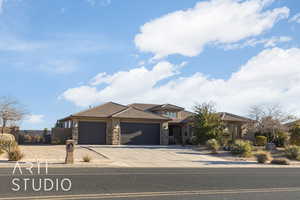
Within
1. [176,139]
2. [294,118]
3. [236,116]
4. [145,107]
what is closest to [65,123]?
[145,107]

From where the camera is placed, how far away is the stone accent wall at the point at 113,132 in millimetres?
36406

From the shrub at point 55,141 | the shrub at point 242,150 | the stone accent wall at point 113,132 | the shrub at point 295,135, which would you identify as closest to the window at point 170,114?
the stone accent wall at point 113,132

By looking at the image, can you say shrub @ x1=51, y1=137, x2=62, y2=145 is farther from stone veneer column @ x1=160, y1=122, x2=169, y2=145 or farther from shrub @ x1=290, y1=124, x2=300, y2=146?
shrub @ x1=290, y1=124, x2=300, y2=146

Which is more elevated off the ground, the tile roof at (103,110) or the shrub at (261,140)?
the tile roof at (103,110)

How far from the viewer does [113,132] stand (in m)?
36.4

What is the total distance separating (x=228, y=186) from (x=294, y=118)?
33478 mm

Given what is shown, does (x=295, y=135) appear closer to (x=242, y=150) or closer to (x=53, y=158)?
(x=242, y=150)

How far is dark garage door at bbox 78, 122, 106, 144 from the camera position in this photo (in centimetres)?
3550

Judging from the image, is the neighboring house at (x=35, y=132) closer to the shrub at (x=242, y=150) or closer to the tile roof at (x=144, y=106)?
the tile roof at (x=144, y=106)

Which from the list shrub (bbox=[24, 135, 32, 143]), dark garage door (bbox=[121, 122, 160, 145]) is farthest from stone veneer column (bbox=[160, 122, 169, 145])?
shrub (bbox=[24, 135, 32, 143])

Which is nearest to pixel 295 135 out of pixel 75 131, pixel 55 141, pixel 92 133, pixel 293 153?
pixel 293 153

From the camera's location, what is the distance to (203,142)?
36531 mm

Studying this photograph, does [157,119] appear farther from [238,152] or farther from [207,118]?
[238,152]

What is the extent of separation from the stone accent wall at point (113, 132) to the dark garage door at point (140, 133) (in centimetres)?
54
